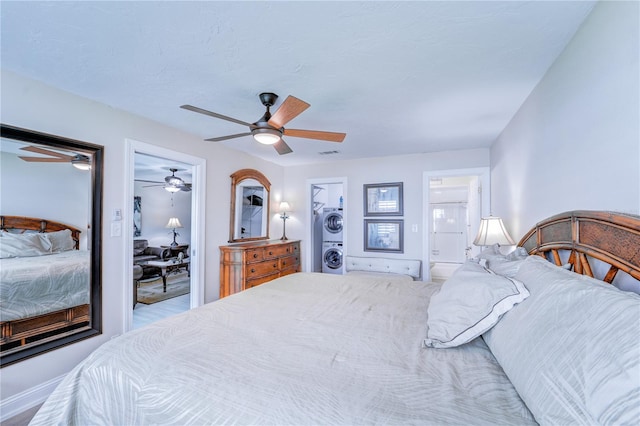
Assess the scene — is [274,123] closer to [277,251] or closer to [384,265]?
[277,251]

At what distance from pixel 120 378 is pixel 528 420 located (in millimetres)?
1454

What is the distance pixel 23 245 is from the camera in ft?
6.82

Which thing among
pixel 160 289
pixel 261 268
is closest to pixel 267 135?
pixel 261 268

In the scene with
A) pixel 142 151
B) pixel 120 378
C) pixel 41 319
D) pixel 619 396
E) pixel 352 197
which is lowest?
pixel 41 319

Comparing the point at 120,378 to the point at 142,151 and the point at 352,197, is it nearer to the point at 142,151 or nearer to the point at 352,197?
the point at 142,151

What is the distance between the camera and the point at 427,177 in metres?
4.32

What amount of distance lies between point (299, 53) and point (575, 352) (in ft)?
6.17

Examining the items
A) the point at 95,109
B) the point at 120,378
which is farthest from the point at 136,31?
the point at 120,378

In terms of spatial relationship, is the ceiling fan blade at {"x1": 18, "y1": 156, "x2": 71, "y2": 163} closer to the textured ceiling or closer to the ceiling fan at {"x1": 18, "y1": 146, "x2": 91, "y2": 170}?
the ceiling fan at {"x1": 18, "y1": 146, "x2": 91, "y2": 170}

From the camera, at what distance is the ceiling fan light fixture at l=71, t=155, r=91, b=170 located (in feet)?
7.66

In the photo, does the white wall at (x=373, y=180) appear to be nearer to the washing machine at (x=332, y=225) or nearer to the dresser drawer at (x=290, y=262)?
the dresser drawer at (x=290, y=262)

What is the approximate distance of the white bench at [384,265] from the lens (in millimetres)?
4219

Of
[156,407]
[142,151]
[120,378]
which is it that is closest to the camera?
[156,407]

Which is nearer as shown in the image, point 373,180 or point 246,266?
point 246,266
